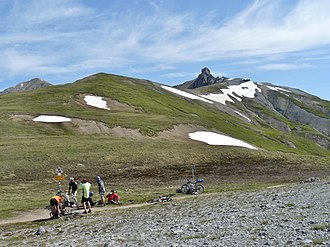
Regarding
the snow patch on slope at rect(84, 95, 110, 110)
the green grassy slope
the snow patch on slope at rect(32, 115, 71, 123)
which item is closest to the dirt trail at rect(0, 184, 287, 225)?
the green grassy slope

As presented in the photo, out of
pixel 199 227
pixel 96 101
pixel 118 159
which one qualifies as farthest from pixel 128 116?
pixel 199 227

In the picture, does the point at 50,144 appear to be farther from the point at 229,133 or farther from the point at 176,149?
the point at 229,133

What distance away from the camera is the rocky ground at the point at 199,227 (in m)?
14.8

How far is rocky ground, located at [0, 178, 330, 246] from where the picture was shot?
581 inches

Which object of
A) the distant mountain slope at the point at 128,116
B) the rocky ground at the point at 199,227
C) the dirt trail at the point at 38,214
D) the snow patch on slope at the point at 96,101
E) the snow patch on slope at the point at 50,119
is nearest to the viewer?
the rocky ground at the point at 199,227

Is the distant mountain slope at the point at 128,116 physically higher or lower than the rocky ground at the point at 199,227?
higher

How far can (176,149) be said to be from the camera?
64312mm

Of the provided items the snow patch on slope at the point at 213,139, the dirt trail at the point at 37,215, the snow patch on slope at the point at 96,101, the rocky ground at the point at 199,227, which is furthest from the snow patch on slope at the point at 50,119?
the rocky ground at the point at 199,227

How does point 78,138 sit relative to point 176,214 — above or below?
above

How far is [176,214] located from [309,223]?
916 cm

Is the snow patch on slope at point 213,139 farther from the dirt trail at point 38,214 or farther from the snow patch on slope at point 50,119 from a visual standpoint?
the dirt trail at point 38,214

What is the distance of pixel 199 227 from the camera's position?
59.0 feet

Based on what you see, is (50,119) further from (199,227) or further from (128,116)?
(199,227)

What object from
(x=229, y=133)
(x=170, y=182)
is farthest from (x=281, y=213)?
(x=229, y=133)
